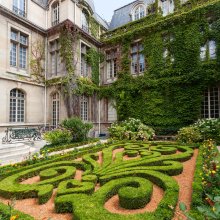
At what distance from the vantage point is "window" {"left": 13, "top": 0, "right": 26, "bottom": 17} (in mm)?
14492

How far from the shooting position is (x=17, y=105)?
1408 cm

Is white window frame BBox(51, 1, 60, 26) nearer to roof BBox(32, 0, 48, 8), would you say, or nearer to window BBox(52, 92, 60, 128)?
roof BBox(32, 0, 48, 8)

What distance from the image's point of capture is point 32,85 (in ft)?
49.8

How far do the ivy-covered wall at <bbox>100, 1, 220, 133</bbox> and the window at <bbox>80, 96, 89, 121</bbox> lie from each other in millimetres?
2600

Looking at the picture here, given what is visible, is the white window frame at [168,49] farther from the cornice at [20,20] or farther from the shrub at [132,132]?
the cornice at [20,20]

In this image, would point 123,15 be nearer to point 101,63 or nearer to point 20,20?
point 101,63

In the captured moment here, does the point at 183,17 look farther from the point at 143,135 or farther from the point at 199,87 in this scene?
the point at 143,135

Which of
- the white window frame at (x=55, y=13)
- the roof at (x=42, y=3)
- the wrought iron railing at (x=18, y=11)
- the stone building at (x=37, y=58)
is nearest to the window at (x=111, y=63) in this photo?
the stone building at (x=37, y=58)

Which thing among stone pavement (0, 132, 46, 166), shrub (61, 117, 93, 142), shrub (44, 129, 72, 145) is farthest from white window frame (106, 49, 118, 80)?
stone pavement (0, 132, 46, 166)

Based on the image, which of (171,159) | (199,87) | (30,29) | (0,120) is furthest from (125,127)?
(30,29)

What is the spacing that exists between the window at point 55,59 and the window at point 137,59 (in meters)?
6.50

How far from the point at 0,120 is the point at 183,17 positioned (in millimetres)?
15036

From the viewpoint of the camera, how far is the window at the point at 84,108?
56.0 feet

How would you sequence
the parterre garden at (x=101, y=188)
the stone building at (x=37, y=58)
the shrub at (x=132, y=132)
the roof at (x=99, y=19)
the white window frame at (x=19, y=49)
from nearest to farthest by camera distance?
the parterre garden at (x=101, y=188), the shrub at (x=132, y=132), the stone building at (x=37, y=58), the white window frame at (x=19, y=49), the roof at (x=99, y=19)
